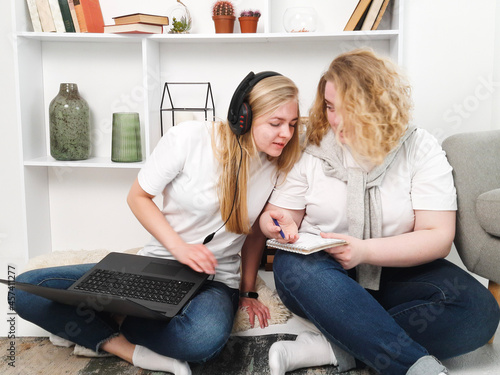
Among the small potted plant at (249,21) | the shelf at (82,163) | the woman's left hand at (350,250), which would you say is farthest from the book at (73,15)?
the woman's left hand at (350,250)

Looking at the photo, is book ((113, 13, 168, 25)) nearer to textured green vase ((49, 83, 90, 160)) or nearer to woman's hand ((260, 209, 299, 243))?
textured green vase ((49, 83, 90, 160))

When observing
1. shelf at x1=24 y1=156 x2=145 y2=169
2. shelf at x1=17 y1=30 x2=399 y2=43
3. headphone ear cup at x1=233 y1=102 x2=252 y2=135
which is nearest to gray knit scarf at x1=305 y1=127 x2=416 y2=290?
headphone ear cup at x1=233 y1=102 x2=252 y2=135

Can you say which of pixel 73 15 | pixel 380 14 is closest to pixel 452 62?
pixel 380 14

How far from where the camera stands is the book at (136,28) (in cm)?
204

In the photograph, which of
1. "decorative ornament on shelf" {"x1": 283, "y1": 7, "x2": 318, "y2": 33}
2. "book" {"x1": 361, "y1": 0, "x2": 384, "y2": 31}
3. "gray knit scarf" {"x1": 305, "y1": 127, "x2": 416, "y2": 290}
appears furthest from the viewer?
"decorative ornament on shelf" {"x1": 283, "y1": 7, "x2": 318, "y2": 33}

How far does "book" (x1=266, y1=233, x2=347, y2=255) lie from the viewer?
1211 millimetres

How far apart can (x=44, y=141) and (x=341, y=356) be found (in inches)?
66.7

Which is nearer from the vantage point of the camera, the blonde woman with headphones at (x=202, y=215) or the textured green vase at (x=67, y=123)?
the blonde woman with headphones at (x=202, y=215)

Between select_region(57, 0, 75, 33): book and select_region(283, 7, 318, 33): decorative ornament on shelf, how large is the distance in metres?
0.89

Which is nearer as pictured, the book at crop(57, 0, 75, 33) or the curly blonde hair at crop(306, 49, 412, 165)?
the curly blonde hair at crop(306, 49, 412, 165)

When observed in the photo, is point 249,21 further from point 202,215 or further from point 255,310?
point 255,310

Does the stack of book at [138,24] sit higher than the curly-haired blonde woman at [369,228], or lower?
higher

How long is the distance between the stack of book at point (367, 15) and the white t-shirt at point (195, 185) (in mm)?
869

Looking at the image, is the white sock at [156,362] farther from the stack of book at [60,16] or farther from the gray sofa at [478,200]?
the stack of book at [60,16]
